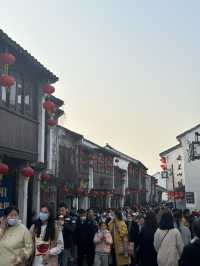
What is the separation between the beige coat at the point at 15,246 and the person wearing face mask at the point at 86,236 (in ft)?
16.6

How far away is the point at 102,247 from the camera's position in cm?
1084

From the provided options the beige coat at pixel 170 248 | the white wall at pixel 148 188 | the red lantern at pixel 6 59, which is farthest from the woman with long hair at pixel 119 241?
the white wall at pixel 148 188

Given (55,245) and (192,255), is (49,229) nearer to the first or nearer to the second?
(55,245)

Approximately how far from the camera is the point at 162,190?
269ft

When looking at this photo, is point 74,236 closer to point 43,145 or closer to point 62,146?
point 43,145

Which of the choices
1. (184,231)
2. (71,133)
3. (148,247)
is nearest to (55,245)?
(148,247)

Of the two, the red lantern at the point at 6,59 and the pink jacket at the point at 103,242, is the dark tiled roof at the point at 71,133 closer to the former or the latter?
the red lantern at the point at 6,59

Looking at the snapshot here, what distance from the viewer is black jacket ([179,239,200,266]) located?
16.3 feet

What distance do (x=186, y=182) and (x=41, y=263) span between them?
1190 inches

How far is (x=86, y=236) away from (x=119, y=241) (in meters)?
1.20

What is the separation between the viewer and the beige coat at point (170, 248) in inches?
299

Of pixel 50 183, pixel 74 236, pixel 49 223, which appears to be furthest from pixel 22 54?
pixel 50 183

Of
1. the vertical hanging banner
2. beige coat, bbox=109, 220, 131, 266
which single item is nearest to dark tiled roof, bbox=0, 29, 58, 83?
the vertical hanging banner

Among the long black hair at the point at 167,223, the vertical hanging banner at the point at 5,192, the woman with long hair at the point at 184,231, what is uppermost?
the vertical hanging banner at the point at 5,192
